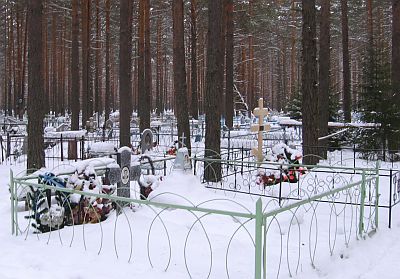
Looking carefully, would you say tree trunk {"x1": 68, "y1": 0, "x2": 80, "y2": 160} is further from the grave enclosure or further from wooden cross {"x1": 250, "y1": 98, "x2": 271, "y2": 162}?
the grave enclosure

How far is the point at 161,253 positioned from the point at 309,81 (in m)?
8.02

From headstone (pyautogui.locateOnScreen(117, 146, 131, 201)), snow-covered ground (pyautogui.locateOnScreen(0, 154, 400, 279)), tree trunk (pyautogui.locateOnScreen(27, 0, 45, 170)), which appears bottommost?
snow-covered ground (pyautogui.locateOnScreen(0, 154, 400, 279))

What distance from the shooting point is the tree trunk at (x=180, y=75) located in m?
14.8

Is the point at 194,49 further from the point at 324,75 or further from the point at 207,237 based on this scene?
the point at 207,237

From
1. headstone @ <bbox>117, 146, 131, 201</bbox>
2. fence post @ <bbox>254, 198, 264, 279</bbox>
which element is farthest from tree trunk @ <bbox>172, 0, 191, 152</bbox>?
fence post @ <bbox>254, 198, 264, 279</bbox>

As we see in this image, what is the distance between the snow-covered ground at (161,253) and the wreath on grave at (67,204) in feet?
0.50

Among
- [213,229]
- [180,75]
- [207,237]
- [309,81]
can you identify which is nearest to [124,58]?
[180,75]

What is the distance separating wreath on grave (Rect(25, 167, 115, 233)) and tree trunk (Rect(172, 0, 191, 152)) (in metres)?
7.93

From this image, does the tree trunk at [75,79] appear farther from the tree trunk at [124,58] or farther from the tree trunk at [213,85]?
the tree trunk at [213,85]

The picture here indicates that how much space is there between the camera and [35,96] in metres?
11.0

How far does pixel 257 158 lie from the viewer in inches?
444

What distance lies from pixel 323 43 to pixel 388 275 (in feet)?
38.4

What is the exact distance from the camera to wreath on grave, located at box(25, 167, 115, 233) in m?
6.18

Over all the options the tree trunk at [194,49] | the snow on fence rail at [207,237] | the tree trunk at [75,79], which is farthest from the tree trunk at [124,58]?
the tree trunk at [194,49]
